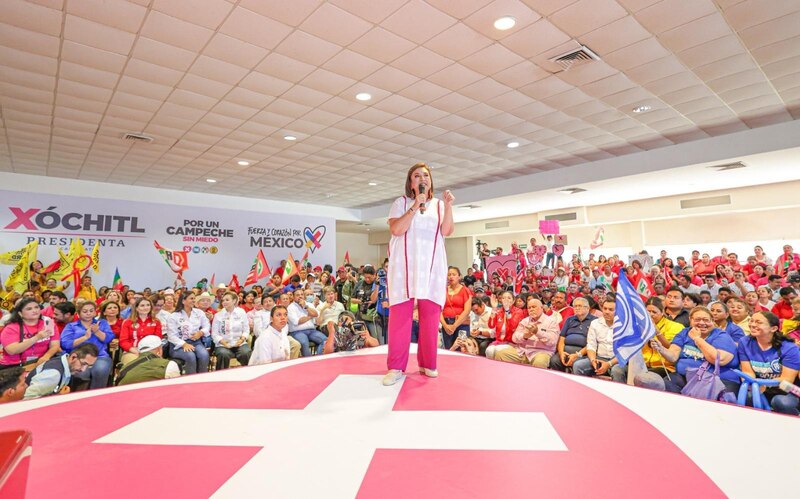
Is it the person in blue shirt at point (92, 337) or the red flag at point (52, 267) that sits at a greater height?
the red flag at point (52, 267)

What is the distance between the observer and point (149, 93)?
446 centimetres

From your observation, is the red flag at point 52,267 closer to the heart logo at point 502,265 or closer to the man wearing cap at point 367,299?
the man wearing cap at point 367,299

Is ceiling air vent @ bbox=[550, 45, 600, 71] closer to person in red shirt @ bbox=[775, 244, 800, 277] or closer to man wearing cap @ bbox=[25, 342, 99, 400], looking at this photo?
man wearing cap @ bbox=[25, 342, 99, 400]

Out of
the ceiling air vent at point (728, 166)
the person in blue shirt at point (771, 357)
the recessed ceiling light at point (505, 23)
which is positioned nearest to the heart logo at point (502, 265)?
the ceiling air vent at point (728, 166)

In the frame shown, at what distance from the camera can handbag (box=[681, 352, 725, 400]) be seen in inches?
96.6

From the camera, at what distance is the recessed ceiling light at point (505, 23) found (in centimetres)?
326

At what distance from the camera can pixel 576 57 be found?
385 cm

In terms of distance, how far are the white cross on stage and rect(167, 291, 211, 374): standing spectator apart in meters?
2.70

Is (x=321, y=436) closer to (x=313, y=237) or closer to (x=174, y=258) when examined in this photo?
(x=174, y=258)

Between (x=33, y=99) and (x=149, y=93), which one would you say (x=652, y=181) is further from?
(x=33, y=99)

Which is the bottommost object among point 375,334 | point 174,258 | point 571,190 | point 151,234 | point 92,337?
point 375,334

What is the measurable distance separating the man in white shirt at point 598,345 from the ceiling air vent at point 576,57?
2317mm

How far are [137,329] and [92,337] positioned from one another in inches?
15.5

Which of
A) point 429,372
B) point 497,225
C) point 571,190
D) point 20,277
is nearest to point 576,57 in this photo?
point 429,372
